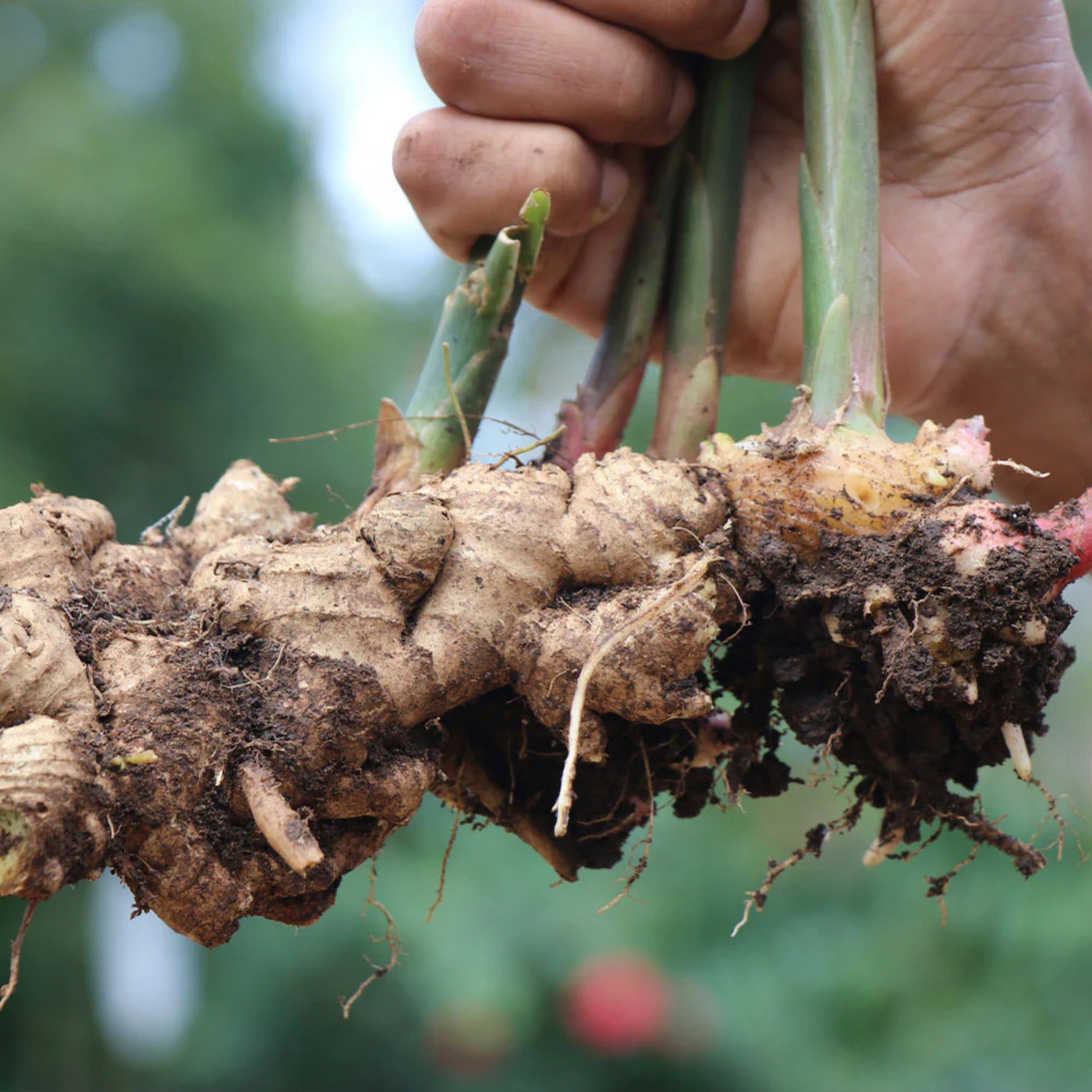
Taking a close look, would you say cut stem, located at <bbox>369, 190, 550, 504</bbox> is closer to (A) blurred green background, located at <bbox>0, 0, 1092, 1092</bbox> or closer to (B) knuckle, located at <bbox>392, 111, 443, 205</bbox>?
(B) knuckle, located at <bbox>392, 111, 443, 205</bbox>

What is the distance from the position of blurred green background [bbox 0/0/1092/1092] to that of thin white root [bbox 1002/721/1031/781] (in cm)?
193

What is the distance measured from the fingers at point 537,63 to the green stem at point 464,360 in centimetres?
18

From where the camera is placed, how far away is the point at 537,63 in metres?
1.05

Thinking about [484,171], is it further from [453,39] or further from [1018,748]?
[1018,748]

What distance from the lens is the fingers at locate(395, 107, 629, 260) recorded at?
1060mm

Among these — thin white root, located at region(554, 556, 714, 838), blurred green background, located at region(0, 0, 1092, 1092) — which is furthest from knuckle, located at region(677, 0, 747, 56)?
blurred green background, located at region(0, 0, 1092, 1092)

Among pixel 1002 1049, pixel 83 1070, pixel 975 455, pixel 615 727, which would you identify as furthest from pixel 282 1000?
pixel 975 455

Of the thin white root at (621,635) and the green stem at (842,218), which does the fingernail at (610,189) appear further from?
the thin white root at (621,635)

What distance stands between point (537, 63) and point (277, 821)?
2.59ft

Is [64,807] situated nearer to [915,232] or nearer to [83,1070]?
[915,232]

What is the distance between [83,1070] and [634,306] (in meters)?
3.88

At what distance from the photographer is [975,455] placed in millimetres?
853

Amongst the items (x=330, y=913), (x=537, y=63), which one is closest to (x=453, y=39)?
(x=537, y=63)

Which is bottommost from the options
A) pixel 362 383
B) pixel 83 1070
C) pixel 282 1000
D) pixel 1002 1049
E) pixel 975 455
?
pixel 83 1070
